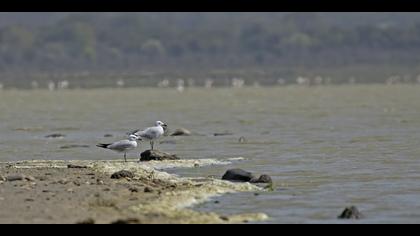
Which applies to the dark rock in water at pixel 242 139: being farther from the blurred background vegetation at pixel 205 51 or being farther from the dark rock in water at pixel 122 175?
the blurred background vegetation at pixel 205 51

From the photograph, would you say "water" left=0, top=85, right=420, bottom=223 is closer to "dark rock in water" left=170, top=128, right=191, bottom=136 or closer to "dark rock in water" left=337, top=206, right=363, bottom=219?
"dark rock in water" left=337, top=206, right=363, bottom=219

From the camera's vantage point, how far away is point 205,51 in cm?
12950

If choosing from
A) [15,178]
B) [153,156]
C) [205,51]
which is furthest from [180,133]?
[205,51]

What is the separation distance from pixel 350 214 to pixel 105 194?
382 centimetres

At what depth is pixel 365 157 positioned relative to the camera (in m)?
24.5

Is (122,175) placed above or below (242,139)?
below

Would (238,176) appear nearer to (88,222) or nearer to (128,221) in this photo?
(128,221)

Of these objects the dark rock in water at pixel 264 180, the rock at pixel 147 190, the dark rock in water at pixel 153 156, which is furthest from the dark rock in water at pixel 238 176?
the dark rock in water at pixel 153 156

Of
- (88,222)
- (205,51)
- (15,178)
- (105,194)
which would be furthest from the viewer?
(205,51)

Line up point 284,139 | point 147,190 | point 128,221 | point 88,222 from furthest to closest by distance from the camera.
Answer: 1. point 284,139
2. point 147,190
3. point 128,221
4. point 88,222

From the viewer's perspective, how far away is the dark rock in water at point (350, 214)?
52.2 feet

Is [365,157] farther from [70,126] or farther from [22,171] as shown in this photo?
[70,126]

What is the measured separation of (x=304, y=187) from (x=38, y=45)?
379 ft

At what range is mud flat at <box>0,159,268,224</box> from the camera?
15.5 m
